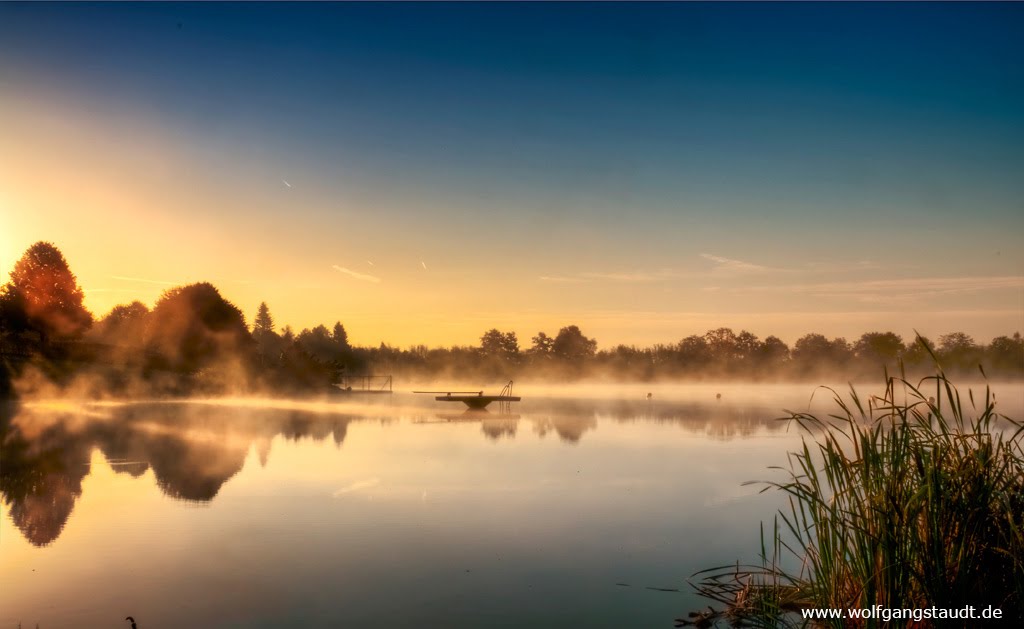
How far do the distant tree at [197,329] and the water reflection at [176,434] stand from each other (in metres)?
21.8

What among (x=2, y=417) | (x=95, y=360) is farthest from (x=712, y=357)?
(x=2, y=417)

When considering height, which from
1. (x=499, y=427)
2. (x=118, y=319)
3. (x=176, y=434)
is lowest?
(x=499, y=427)

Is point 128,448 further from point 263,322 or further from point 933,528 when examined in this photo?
point 263,322

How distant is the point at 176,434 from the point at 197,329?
48.6 m

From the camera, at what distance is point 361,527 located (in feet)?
47.9

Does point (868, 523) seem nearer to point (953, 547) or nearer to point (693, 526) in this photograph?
point (953, 547)

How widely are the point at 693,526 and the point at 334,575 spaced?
7613 mm

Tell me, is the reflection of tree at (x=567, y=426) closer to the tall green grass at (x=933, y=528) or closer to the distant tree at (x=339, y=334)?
the tall green grass at (x=933, y=528)

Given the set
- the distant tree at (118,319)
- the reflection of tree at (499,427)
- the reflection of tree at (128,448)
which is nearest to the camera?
the reflection of tree at (128,448)

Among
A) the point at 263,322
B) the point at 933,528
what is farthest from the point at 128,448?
the point at 263,322

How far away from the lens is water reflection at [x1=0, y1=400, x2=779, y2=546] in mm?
17547

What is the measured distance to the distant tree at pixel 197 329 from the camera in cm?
7325

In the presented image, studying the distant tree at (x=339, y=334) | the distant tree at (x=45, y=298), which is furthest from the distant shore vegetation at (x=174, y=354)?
the distant tree at (x=339, y=334)

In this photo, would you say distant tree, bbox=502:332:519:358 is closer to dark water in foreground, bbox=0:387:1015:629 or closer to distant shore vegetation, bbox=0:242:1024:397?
distant shore vegetation, bbox=0:242:1024:397
